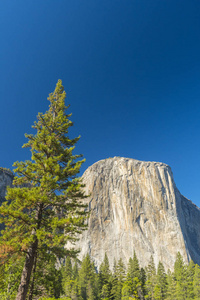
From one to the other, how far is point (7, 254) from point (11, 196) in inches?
94.6

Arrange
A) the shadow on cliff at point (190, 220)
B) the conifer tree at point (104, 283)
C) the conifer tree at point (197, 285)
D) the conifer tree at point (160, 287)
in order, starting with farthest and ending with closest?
the shadow on cliff at point (190, 220), the conifer tree at point (104, 283), the conifer tree at point (160, 287), the conifer tree at point (197, 285)

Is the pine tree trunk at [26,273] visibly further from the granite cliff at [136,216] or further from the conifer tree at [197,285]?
the granite cliff at [136,216]

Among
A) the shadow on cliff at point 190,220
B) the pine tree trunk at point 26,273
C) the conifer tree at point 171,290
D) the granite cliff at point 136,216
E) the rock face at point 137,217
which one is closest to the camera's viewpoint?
the pine tree trunk at point 26,273

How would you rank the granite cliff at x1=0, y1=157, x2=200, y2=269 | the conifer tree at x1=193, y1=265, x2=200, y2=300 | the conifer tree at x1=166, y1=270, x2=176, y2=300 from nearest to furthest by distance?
the conifer tree at x1=193, y1=265, x2=200, y2=300 < the conifer tree at x1=166, y1=270, x2=176, y2=300 < the granite cliff at x1=0, y1=157, x2=200, y2=269

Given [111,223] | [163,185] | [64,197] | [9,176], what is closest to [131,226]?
[111,223]

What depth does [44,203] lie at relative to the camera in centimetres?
935

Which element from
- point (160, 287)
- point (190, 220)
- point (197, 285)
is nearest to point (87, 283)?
point (160, 287)

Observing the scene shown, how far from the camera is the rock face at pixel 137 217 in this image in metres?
83.1

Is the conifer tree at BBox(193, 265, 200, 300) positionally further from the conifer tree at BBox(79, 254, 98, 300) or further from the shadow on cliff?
the shadow on cliff

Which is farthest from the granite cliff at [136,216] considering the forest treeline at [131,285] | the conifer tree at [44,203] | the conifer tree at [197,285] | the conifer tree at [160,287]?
the conifer tree at [44,203]

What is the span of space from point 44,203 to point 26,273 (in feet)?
9.72

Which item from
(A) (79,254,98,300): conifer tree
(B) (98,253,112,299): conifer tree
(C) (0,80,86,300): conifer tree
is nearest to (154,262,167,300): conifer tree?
(B) (98,253,112,299): conifer tree

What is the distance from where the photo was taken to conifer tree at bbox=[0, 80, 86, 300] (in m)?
8.19

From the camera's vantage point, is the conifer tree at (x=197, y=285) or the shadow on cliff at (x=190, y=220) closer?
the conifer tree at (x=197, y=285)
